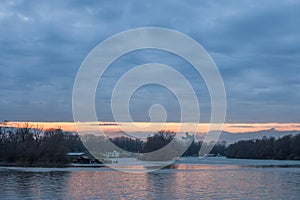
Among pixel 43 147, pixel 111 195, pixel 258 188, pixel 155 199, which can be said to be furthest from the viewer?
pixel 43 147

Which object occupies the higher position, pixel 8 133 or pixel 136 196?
pixel 8 133

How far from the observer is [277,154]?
127 m

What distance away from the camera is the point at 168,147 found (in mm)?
119938

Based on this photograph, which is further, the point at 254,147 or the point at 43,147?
the point at 254,147

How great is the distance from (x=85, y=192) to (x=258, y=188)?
40.5ft

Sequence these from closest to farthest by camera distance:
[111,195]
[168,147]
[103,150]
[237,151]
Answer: [111,195]
[168,147]
[103,150]
[237,151]

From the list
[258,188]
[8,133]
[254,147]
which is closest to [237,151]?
[254,147]

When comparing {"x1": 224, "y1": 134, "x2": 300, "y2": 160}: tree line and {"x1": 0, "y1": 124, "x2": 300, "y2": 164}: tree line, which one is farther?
{"x1": 224, "y1": 134, "x2": 300, "y2": 160}: tree line

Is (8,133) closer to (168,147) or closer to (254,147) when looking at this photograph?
(168,147)

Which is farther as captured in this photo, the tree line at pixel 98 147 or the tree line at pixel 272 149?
the tree line at pixel 272 149

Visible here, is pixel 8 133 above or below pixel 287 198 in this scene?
above

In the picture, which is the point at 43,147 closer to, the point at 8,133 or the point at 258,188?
the point at 8,133

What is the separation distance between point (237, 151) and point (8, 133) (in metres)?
80.7

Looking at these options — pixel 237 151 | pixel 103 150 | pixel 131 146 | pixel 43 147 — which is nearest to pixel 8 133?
pixel 43 147
